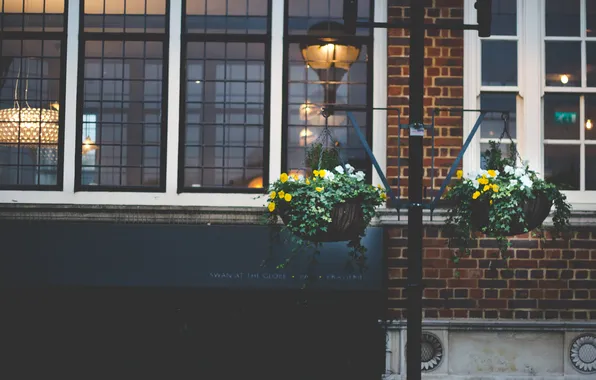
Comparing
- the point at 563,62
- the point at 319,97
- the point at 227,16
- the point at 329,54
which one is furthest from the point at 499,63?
the point at 227,16

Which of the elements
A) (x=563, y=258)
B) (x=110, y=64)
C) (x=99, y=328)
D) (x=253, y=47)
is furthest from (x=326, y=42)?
(x=99, y=328)

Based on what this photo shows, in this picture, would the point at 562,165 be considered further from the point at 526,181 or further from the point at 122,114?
the point at 122,114

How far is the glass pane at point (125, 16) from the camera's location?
302 inches

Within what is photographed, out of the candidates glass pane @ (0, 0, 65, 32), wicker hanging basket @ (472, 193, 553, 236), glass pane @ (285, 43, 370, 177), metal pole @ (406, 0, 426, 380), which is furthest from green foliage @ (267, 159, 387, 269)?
glass pane @ (0, 0, 65, 32)

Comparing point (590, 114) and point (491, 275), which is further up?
point (590, 114)

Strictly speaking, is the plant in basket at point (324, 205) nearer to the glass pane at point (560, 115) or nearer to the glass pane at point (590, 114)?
the glass pane at point (560, 115)

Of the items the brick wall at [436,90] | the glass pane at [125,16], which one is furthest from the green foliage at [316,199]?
the glass pane at [125,16]

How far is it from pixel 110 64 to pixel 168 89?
76 cm

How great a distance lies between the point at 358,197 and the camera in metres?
5.73

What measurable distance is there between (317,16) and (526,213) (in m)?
3.33

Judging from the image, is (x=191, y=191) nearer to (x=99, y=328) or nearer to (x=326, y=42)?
(x=99, y=328)

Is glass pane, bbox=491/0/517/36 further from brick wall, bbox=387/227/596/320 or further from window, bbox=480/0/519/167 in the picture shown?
brick wall, bbox=387/227/596/320

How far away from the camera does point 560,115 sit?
755 centimetres

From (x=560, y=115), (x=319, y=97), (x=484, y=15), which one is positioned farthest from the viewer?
(x=319, y=97)
